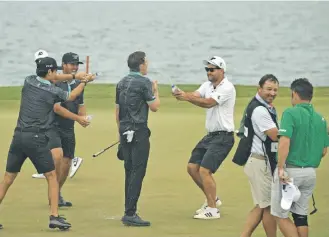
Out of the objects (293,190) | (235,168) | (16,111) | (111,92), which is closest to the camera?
(293,190)

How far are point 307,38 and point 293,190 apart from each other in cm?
5514

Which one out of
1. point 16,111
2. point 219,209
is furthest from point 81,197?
point 16,111

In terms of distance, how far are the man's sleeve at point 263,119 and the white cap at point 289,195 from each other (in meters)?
0.76

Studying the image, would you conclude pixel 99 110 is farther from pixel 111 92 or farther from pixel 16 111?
pixel 111 92

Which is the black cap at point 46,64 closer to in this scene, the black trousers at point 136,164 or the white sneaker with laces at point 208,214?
the black trousers at point 136,164

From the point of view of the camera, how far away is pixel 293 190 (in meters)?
10.1

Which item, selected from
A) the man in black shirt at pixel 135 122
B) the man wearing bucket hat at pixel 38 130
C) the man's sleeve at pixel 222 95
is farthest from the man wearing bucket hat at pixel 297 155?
the man wearing bucket hat at pixel 38 130

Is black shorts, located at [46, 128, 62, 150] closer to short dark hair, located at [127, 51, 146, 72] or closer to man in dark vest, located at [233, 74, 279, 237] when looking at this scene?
short dark hair, located at [127, 51, 146, 72]

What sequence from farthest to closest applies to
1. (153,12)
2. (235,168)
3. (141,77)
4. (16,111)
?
(153,12), (16,111), (235,168), (141,77)

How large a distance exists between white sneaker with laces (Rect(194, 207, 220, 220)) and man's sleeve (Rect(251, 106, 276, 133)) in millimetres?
2262

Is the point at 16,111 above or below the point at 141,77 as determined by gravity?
below

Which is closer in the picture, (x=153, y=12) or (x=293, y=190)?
(x=293, y=190)

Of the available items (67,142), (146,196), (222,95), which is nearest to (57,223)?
(67,142)

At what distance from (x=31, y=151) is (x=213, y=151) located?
2274 mm
